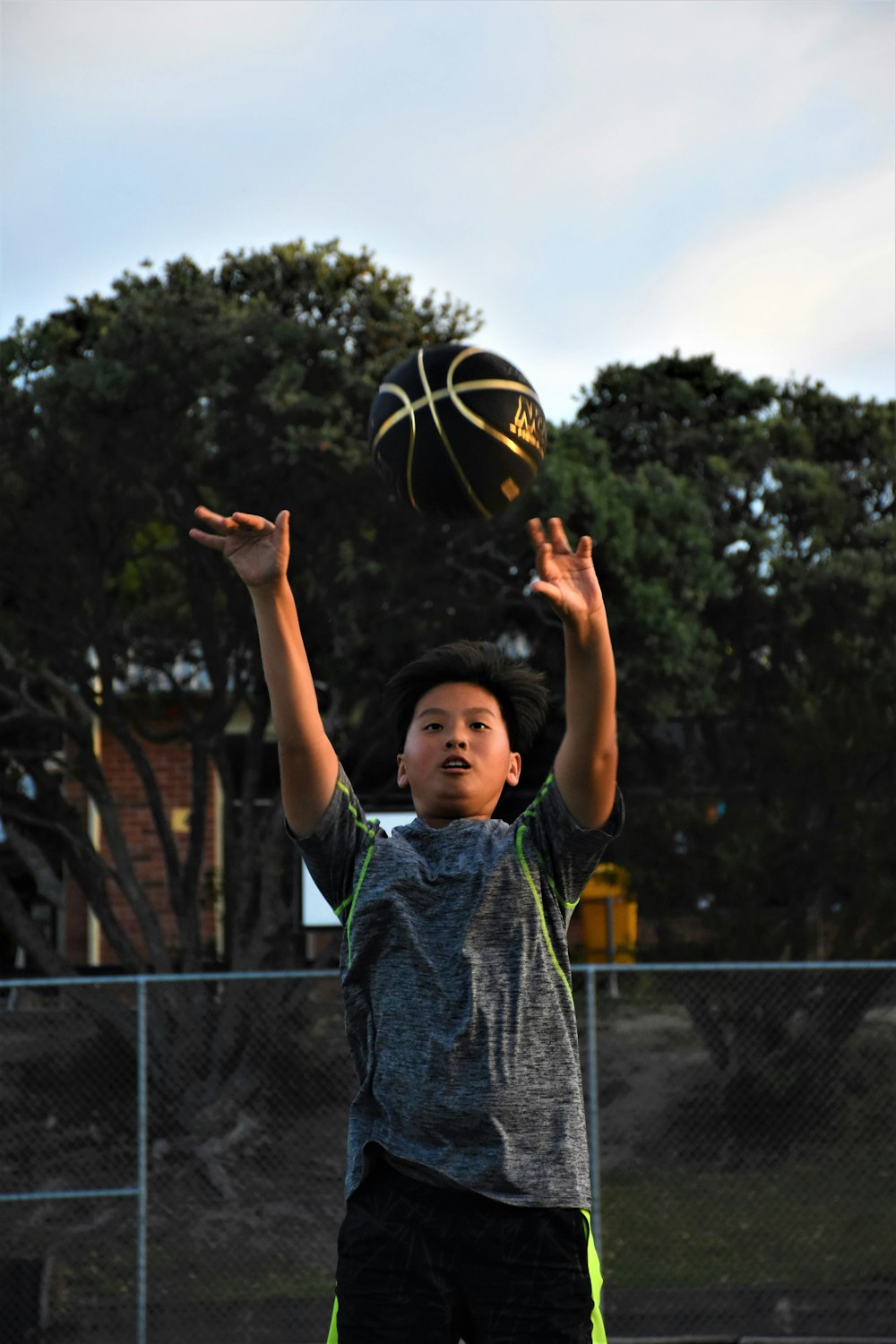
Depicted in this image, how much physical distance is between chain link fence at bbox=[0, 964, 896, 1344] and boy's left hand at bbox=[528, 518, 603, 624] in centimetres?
490

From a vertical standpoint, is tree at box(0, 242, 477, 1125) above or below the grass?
above

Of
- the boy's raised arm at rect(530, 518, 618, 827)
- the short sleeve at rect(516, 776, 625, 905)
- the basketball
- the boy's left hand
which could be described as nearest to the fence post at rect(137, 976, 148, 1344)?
the basketball

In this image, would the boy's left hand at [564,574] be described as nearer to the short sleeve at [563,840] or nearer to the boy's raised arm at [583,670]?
the boy's raised arm at [583,670]

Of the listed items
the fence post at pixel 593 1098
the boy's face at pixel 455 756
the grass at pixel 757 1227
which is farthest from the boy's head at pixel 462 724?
the grass at pixel 757 1227

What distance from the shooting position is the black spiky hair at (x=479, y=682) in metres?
2.73

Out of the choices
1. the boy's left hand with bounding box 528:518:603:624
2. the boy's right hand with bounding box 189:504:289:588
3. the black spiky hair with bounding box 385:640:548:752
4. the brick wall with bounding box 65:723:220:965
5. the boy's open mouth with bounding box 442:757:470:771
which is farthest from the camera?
the brick wall with bounding box 65:723:220:965

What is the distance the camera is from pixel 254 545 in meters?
2.48

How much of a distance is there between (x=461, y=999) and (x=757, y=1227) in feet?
19.3

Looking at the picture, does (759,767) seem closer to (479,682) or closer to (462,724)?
(479,682)

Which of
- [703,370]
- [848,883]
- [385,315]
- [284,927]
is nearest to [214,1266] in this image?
[284,927]

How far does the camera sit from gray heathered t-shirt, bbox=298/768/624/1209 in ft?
7.72

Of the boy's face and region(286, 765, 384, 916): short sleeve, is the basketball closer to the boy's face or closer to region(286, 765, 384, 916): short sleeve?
the boy's face

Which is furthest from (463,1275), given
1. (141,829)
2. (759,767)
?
(141,829)

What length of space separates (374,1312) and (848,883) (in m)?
8.86
